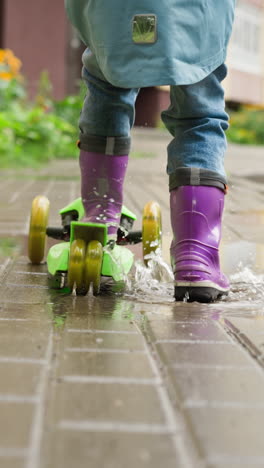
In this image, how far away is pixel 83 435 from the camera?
→ 1333 millimetres


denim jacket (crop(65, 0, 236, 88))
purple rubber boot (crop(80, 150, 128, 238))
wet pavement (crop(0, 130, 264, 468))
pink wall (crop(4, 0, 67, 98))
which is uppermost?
pink wall (crop(4, 0, 67, 98))

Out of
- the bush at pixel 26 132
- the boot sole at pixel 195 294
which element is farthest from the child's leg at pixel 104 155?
the bush at pixel 26 132

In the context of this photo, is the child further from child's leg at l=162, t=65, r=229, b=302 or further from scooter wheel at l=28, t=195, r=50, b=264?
scooter wheel at l=28, t=195, r=50, b=264

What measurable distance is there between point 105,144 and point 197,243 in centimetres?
52

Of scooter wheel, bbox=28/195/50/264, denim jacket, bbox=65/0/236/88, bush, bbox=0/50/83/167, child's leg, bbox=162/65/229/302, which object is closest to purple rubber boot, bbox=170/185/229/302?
Answer: child's leg, bbox=162/65/229/302

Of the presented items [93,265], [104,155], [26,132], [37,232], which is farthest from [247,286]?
[26,132]

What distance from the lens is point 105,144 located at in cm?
274

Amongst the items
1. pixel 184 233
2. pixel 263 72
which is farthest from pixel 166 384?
pixel 263 72

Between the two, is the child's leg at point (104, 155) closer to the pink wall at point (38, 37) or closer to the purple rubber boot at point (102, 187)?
the purple rubber boot at point (102, 187)

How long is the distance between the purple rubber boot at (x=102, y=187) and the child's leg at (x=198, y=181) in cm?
25

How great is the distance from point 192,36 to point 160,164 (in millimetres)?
5947

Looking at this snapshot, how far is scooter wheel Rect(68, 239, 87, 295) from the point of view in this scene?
7.99ft

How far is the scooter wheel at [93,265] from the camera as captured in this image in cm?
242

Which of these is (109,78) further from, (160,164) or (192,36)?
(160,164)
